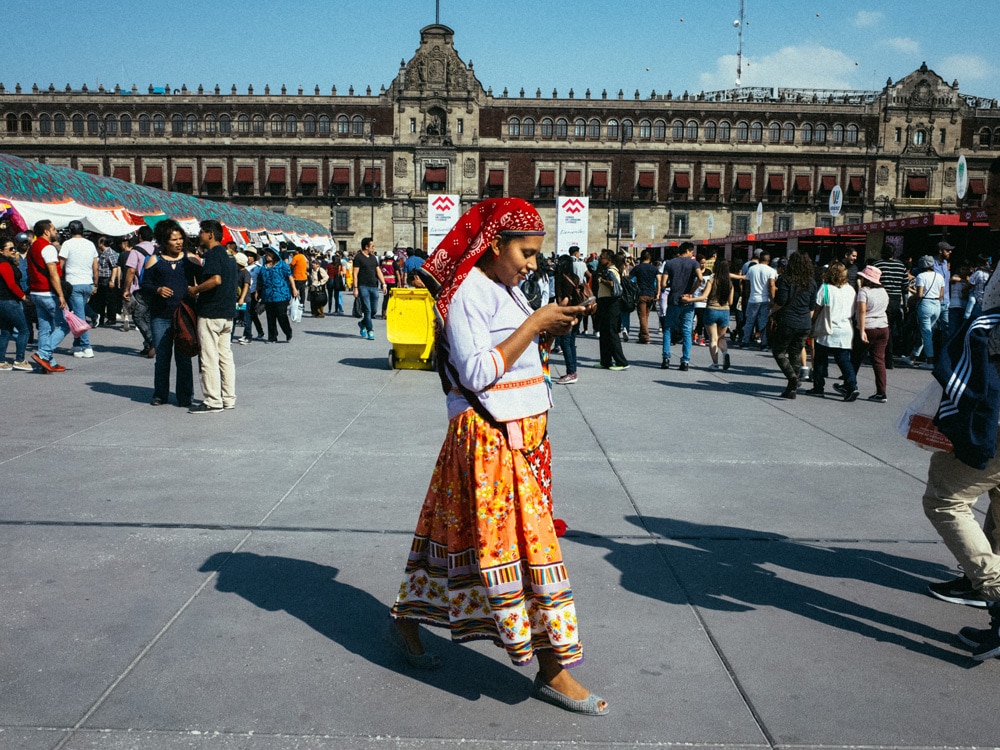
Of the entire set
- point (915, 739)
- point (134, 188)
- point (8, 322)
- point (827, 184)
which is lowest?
point (915, 739)

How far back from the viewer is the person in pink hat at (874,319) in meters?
9.05

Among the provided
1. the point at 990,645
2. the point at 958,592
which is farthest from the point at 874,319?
the point at 990,645

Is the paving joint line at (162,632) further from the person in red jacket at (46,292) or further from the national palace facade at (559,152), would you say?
the national palace facade at (559,152)

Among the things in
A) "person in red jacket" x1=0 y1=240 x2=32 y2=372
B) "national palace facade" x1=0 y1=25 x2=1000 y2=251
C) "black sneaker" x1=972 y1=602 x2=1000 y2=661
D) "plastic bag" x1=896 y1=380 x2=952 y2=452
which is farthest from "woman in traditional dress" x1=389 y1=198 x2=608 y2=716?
"national palace facade" x1=0 y1=25 x2=1000 y2=251

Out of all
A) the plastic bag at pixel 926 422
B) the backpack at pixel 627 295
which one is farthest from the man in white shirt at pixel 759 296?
the plastic bag at pixel 926 422

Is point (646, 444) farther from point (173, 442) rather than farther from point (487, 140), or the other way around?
point (487, 140)

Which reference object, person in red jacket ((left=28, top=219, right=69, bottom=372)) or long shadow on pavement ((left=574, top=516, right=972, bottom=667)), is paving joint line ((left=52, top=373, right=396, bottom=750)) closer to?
long shadow on pavement ((left=574, top=516, right=972, bottom=667))

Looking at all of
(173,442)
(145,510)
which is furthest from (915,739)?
(173,442)

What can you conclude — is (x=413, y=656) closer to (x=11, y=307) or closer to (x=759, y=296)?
(x=11, y=307)

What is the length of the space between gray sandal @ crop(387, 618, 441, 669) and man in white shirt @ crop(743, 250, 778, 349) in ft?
38.7

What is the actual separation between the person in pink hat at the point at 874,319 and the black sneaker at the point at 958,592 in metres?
5.85

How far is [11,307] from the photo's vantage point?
982 cm

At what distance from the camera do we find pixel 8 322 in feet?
32.5

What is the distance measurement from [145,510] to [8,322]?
6.72 meters
